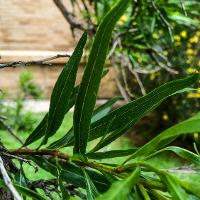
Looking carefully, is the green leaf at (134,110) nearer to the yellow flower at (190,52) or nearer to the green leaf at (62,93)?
the green leaf at (62,93)

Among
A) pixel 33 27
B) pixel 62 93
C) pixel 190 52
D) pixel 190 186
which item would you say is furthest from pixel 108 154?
pixel 33 27

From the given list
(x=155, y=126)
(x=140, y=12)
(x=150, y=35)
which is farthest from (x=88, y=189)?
(x=155, y=126)

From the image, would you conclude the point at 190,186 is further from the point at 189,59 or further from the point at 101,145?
the point at 189,59

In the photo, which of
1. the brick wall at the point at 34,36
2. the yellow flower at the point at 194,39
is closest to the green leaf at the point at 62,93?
the yellow flower at the point at 194,39

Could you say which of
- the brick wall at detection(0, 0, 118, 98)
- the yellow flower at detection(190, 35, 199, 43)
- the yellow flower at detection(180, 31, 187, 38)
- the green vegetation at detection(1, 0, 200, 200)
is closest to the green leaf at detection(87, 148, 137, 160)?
the green vegetation at detection(1, 0, 200, 200)

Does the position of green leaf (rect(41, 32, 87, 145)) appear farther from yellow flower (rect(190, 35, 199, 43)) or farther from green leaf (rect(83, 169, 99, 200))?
yellow flower (rect(190, 35, 199, 43))

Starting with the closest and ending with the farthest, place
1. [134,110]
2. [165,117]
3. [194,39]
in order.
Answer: [134,110], [194,39], [165,117]

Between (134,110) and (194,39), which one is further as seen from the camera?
(194,39)
